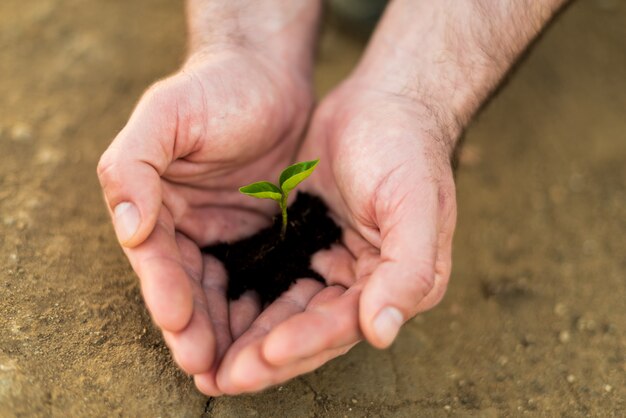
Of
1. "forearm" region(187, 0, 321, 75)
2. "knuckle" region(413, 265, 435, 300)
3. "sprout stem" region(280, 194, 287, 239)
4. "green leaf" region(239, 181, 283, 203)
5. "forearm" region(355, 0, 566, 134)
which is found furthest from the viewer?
"forearm" region(187, 0, 321, 75)

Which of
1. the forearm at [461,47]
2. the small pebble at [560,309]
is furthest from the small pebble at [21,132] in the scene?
the small pebble at [560,309]

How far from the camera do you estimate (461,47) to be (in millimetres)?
2389

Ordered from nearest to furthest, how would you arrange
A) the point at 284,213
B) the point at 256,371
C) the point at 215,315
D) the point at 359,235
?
1. the point at 256,371
2. the point at 215,315
3. the point at 284,213
4. the point at 359,235

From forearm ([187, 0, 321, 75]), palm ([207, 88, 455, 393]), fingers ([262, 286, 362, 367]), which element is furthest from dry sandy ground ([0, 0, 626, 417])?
forearm ([187, 0, 321, 75])

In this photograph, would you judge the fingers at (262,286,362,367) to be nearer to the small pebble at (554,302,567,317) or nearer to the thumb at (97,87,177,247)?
the thumb at (97,87,177,247)

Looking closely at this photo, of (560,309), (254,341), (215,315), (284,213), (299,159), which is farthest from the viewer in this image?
(560,309)

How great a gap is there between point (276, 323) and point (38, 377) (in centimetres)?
76

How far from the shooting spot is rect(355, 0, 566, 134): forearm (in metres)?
2.32

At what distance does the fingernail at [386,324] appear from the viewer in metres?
1.51

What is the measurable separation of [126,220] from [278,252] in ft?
1.86

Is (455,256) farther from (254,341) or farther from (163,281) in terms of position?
(163,281)

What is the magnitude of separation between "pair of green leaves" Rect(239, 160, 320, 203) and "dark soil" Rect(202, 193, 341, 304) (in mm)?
222

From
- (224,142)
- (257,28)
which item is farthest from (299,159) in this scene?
(257,28)

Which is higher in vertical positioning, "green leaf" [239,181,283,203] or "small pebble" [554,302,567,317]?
"green leaf" [239,181,283,203]
